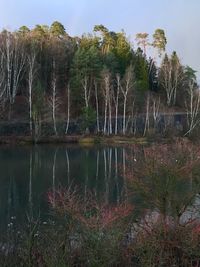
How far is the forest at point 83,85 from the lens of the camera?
5441 cm

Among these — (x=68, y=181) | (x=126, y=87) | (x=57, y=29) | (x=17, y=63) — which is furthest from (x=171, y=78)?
(x=68, y=181)

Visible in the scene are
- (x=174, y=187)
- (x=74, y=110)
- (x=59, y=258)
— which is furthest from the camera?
(x=74, y=110)

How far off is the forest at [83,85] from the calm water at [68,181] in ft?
32.8

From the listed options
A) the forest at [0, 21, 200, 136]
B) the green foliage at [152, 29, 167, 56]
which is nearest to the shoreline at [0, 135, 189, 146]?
the forest at [0, 21, 200, 136]

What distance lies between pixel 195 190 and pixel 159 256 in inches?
237

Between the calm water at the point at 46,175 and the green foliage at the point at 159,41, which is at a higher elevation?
the green foliage at the point at 159,41

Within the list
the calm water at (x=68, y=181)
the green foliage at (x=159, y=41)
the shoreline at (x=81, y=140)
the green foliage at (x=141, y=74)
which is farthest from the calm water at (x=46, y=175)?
the green foliage at (x=159, y=41)

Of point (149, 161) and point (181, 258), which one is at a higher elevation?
point (149, 161)

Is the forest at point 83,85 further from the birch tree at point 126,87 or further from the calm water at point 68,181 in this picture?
the calm water at point 68,181

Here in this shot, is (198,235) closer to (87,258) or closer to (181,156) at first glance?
(87,258)

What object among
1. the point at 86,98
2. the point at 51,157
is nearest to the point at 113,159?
the point at 51,157

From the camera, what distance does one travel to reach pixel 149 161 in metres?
13.1

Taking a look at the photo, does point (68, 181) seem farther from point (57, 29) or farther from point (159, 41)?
point (159, 41)

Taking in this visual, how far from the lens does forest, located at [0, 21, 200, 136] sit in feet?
178
